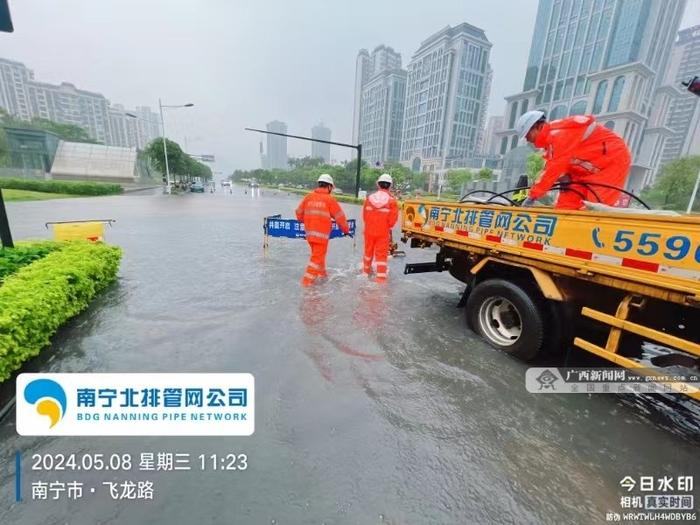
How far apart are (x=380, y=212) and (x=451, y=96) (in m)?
95.7

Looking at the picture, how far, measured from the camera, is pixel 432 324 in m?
4.06

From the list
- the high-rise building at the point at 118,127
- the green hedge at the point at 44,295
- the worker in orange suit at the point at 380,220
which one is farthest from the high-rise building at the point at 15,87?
the worker in orange suit at the point at 380,220

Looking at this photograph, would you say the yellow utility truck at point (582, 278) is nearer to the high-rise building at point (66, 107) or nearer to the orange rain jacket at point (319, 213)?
the orange rain jacket at point (319, 213)

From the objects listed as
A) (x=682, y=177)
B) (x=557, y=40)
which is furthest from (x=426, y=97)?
(x=682, y=177)

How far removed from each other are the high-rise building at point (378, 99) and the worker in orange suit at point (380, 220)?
9963 centimetres

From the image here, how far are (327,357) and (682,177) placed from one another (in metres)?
39.6

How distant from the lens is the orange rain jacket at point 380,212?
5266mm

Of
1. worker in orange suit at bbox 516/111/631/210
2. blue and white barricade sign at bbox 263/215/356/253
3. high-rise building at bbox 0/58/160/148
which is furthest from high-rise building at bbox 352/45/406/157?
worker in orange suit at bbox 516/111/631/210

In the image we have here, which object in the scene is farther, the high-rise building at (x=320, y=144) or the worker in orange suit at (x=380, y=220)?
the high-rise building at (x=320, y=144)

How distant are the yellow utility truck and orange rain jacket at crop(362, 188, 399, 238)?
1.11m

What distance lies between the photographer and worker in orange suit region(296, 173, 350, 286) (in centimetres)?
507

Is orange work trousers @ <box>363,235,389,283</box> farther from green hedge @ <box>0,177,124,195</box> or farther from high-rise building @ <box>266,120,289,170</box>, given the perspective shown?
high-rise building @ <box>266,120,289,170</box>

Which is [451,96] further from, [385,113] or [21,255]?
[21,255]

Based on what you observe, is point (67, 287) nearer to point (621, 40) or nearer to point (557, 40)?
point (621, 40)
